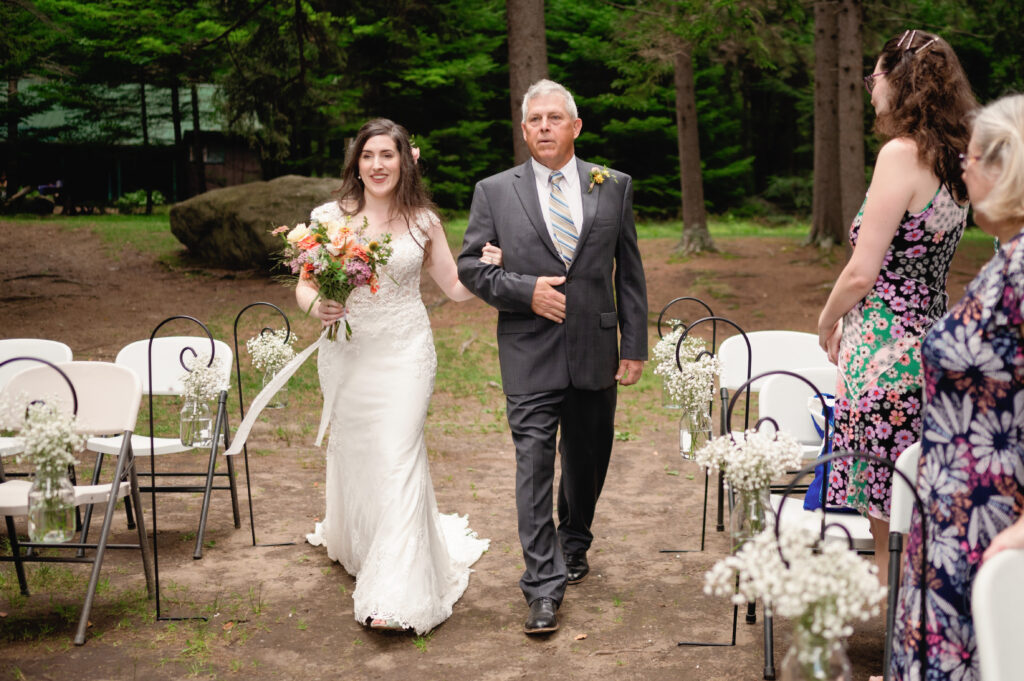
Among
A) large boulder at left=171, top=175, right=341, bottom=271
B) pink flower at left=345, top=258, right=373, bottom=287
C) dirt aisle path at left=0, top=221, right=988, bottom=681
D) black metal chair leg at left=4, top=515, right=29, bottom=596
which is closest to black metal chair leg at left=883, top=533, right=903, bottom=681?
dirt aisle path at left=0, top=221, right=988, bottom=681

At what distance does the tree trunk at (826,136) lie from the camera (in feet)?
57.5

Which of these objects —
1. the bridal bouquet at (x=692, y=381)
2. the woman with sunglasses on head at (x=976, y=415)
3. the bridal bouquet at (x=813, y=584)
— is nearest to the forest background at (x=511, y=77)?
the bridal bouquet at (x=692, y=381)

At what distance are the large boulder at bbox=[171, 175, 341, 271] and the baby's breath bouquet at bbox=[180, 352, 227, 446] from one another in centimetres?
991

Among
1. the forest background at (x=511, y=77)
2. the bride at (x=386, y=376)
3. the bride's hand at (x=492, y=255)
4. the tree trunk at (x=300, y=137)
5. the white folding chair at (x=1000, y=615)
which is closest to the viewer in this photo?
the white folding chair at (x=1000, y=615)

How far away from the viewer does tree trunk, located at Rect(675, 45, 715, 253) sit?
18406 mm

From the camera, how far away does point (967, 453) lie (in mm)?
2527

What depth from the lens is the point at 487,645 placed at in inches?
174

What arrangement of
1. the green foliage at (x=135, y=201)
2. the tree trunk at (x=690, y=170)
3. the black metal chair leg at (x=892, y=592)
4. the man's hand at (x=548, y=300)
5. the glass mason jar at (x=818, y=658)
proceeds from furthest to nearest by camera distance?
the green foliage at (x=135, y=201), the tree trunk at (x=690, y=170), the man's hand at (x=548, y=300), the black metal chair leg at (x=892, y=592), the glass mason jar at (x=818, y=658)

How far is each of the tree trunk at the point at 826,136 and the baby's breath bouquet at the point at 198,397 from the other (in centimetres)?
1454

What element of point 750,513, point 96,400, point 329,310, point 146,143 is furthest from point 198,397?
point 146,143

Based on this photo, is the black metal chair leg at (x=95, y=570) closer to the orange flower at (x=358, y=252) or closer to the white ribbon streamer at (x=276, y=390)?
the white ribbon streamer at (x=276, y=390)

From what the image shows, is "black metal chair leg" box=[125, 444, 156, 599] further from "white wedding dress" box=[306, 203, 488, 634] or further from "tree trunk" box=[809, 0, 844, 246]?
"tree trunk" box=[809, 0, 844, 246]

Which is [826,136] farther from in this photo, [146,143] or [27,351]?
[146,143]

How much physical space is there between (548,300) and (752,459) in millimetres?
1657
